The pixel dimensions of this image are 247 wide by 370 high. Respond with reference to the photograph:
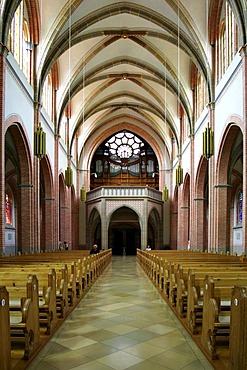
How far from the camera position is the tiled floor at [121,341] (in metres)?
4.49

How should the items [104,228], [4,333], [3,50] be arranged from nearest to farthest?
1. [4,333]
2. [3,50]
3. [104,228]

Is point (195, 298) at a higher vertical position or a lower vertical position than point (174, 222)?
higher

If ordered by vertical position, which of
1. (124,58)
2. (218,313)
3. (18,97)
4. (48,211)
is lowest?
(218,313)

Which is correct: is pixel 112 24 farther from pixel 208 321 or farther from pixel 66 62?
pixel 208 321

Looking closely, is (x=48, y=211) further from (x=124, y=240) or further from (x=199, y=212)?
(x=124, y=240)

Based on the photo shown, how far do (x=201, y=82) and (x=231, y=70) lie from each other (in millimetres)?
6309

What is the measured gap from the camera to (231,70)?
14555 millimetres

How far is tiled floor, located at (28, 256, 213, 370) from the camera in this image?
449cm

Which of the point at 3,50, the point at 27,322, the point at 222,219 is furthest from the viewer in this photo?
the point at 222,219

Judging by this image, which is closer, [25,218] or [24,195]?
[25,218]

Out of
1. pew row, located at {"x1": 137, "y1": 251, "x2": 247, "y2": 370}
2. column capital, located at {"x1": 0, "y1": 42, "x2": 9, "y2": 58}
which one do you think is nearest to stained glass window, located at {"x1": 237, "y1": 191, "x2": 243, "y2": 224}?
column capital, located at {"x1": 0, "y1": 42, "x2": 9, "y2": 58}

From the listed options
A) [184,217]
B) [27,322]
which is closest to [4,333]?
[27,322]

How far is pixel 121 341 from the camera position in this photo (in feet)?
17.7

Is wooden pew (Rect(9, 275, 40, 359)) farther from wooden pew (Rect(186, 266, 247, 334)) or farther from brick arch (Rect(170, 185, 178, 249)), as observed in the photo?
brick arch (Rect(170, 185, 178, 249))
